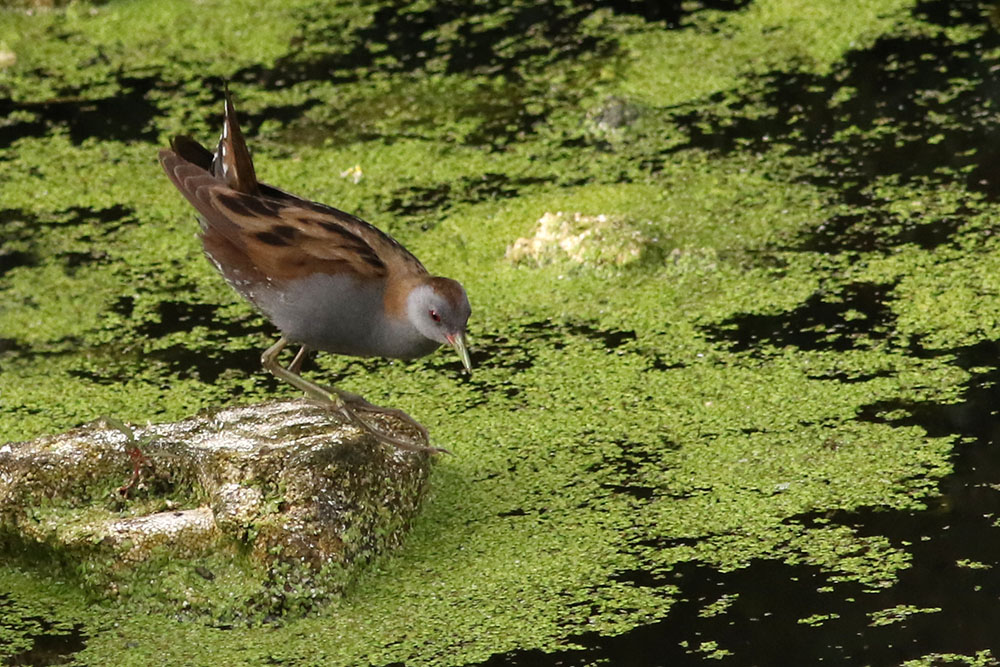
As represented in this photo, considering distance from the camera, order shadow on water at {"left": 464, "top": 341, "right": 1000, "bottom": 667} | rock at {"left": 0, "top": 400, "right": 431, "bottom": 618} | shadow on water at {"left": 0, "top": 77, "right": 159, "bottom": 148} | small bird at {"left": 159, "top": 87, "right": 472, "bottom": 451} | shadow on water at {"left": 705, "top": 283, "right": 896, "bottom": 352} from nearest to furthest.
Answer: shadow on water at {"left": 464, "top": 341, "right": 1000, "bottom": 667}
rock at {"left": 0, "top": 400, "right": 431, "bottom": 618}
small bird at {"left": 159, "top": 87, "right": 472, "bottom": 451}
shadow on water at {"left": 705, "top": 283, "right": 896, "bottom": 352}
shadow on water at {"left": 0, "top": 77, "right": 159, "bottom": 148}

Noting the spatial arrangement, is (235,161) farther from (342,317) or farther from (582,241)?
(582,241)

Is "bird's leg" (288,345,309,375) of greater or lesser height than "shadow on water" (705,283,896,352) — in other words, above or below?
above

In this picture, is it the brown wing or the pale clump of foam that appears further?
the pale clump of foam

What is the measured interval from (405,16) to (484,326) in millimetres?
2867

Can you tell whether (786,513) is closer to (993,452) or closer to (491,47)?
(993,452)

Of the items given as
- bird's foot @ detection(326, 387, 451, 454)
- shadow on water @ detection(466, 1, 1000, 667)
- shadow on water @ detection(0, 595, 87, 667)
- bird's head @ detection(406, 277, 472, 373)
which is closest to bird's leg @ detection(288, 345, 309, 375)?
bird's foot @ detection(326, 387, 451, 454)

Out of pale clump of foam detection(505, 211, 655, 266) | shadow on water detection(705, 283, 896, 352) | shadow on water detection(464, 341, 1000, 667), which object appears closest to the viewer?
shadow on water detection(464, 341, 1000, 667)

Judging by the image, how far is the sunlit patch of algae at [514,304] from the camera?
3785 mm

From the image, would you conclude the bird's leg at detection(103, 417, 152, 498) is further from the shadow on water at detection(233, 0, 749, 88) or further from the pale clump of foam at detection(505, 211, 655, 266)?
the shadow on water at detection(233, 0, 749, 88)

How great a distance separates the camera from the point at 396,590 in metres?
3.79

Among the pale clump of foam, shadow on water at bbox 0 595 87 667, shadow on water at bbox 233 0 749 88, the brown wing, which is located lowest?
shadow on water at bbox 0 595 87 667

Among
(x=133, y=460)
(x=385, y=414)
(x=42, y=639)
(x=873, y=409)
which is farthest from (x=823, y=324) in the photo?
(x=42, y=639)

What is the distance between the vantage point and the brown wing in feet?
12.8

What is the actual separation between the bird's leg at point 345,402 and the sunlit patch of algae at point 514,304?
16cm
